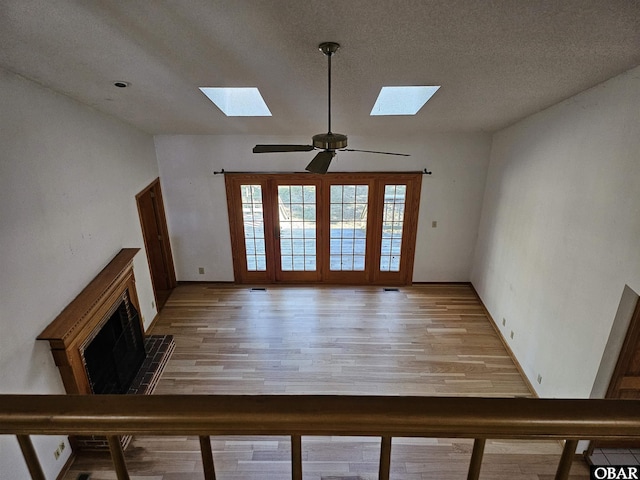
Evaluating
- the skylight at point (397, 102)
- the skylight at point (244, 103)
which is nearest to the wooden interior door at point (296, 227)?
the skylight at point (244, 103)

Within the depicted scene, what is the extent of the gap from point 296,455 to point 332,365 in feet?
12.9

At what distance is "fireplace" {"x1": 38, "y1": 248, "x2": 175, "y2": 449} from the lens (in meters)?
3.02

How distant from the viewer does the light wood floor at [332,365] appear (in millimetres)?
3244

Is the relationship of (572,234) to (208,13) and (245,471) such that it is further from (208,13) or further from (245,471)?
(245,471)

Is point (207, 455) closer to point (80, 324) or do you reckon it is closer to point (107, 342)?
point (80, 324)

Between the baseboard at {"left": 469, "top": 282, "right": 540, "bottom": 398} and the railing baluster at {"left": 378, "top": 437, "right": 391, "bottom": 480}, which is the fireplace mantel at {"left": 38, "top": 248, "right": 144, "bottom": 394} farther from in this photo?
the baseboard at {"left": 469, "top": 282, "right": 540, "bottom": 398}

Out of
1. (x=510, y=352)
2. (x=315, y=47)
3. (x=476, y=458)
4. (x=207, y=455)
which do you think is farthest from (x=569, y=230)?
(x=207, y=455)

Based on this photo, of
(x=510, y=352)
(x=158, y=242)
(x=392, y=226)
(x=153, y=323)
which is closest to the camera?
(x=510, y=352)

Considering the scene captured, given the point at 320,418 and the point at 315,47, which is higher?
the point at 315,47

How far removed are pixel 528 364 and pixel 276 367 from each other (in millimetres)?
3059

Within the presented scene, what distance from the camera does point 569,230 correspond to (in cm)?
343

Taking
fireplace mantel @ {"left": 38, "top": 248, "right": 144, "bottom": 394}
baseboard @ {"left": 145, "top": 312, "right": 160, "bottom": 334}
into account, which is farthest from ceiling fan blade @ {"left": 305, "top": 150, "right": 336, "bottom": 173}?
baseboard @ {"left": 145, "top": 312, "right": 160, "bottom": 334}

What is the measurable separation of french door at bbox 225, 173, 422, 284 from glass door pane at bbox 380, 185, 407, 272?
2 centimetres

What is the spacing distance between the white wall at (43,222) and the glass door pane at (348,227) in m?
3.39
